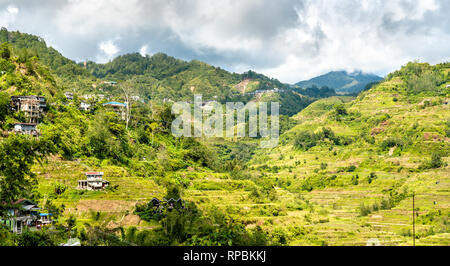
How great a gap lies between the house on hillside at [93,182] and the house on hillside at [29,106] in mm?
7896

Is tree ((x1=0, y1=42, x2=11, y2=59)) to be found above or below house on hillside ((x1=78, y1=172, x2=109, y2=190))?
above

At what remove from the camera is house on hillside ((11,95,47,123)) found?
86.6 ft

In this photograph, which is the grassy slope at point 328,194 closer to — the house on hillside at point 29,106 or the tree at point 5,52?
the house on hillside at point 29,106

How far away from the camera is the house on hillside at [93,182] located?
22.0 meters

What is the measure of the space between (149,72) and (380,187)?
3668 inches

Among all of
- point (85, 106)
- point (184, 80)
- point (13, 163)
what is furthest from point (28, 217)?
point (184, 80)

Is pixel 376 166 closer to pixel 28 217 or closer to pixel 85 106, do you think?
pixel 85 106

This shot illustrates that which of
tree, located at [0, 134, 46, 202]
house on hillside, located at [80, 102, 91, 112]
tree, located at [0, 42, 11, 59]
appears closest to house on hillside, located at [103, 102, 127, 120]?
house on hillside, located at [80, 102, 91, 112]

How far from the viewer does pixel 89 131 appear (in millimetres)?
27703

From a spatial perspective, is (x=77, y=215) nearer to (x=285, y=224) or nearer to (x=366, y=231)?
(x=285, y=224)

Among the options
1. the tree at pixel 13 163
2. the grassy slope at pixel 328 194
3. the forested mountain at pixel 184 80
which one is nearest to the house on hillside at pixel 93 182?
the grassy slope at pixel 328 194

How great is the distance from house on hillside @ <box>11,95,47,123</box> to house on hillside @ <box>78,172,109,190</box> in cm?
790

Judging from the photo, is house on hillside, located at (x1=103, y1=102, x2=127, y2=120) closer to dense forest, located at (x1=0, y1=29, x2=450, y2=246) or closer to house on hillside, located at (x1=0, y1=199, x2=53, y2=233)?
dense forest, located at (x1=0, y1=29, x2=450, y2=246)

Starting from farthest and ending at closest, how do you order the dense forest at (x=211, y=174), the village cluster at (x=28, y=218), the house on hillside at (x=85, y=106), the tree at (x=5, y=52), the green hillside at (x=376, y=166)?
the house on hillside at (x=85, y=106) < the tree at (x=5, y=52) < the green hillside at (x=376, y=166) < the dense forest at (x=211, y=174) < the village cluster at (x=28, y=218)
